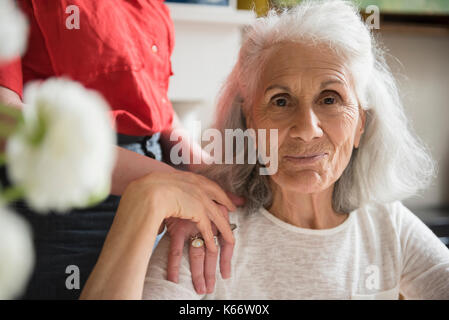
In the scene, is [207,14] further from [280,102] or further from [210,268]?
[210,268]

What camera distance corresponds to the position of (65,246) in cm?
98

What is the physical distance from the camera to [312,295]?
1.03m

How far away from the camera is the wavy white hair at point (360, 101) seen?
1017 mm

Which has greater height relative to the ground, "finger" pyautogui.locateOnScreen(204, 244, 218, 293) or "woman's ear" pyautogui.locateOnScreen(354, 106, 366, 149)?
"woman's ear" pyautogui.locateOnScreen(354, 106, 366, 149)

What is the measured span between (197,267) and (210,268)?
0.03 m

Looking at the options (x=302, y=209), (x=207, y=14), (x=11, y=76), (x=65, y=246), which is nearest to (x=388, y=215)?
(x=302, y=209)

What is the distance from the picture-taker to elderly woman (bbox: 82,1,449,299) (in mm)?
975

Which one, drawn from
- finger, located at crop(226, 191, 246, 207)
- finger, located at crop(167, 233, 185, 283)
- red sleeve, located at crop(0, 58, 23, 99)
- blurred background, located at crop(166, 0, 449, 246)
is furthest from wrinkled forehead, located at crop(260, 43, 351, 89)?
blurred background, located at crop(166, 0, 449, 246)

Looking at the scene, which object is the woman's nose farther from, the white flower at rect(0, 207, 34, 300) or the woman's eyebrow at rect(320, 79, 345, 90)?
the white flower at rect(0, 207, 34, 300)

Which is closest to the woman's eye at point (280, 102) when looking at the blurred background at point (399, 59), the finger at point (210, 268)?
the finger at point (210, 268)

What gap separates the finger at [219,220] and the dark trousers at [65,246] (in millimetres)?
257

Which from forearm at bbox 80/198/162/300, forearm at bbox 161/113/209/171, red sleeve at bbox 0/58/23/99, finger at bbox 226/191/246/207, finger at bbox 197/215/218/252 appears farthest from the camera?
forearm at bbox 161/113/209/171

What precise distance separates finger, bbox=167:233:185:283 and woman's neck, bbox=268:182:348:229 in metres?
0.28
